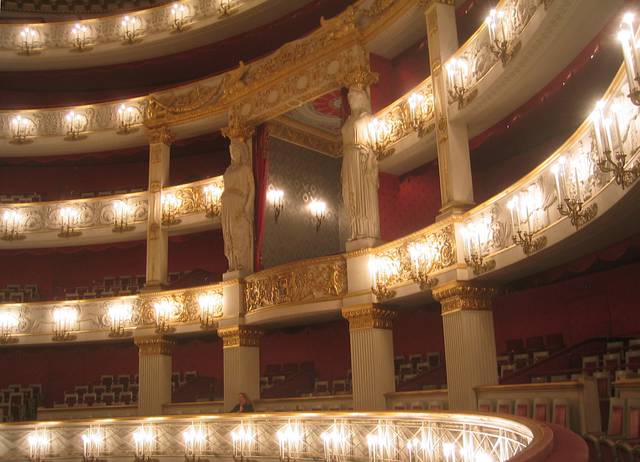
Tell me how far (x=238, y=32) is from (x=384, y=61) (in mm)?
6549

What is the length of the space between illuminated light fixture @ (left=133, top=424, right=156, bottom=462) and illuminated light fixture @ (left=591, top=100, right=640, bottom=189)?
34.5ft

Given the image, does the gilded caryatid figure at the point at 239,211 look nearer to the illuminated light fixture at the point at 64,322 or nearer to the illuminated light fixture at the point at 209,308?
the illuminated light fixture at the point at 209,308

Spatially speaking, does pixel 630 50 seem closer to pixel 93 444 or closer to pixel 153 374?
pixel 93 444

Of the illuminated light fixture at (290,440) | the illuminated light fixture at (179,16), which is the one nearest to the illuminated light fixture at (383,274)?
the illuminated light fixture at (290,440)

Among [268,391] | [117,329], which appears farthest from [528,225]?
[117,329]

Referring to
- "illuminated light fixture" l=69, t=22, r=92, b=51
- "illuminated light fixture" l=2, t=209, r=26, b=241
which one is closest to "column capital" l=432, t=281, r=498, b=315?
"illuminated light fixture" l=2, t=209, r=26, b=241

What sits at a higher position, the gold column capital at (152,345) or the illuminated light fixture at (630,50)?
the illuminated light fixture at (630,50)

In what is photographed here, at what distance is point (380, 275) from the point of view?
1418 cm

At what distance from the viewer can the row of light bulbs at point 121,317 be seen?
707 inches

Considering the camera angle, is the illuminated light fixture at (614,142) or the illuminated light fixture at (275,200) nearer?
the illuminated light fixture at (614,142)

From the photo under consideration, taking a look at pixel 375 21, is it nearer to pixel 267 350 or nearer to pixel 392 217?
pixel 392 217

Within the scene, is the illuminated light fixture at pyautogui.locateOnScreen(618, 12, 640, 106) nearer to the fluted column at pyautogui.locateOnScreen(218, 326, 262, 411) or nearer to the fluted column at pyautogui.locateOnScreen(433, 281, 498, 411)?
the fluted column at pyautogui.locateOnScreen(433, 281, 498, 411)

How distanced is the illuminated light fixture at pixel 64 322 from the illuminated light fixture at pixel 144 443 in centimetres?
657

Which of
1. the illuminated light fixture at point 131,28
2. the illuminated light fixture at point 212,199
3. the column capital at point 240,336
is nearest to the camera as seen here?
the column capital at point 240,336
